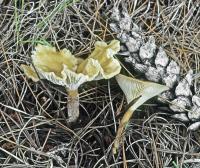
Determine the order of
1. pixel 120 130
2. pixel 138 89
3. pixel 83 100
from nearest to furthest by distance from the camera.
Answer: pixel 138 89 < pixel 120 130 < pixel 83 100

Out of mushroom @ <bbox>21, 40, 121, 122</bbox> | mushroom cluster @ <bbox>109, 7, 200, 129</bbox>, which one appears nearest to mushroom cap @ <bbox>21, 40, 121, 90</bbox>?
mushroom @ <bbox>21, 40, 121, 122</bbox>

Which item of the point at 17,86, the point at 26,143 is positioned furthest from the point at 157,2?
the point at 26,143

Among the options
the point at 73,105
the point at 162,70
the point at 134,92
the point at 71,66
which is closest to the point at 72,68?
the point at 71,66

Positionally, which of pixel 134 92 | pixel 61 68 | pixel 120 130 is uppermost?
pixel 61 68

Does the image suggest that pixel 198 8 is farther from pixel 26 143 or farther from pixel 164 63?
pixel 26 143

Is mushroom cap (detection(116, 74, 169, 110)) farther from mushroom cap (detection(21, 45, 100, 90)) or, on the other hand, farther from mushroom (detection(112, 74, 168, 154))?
mushroom cap (detection(21, 45, 100, 90))

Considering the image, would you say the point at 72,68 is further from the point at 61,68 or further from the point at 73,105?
the point at 73,105
